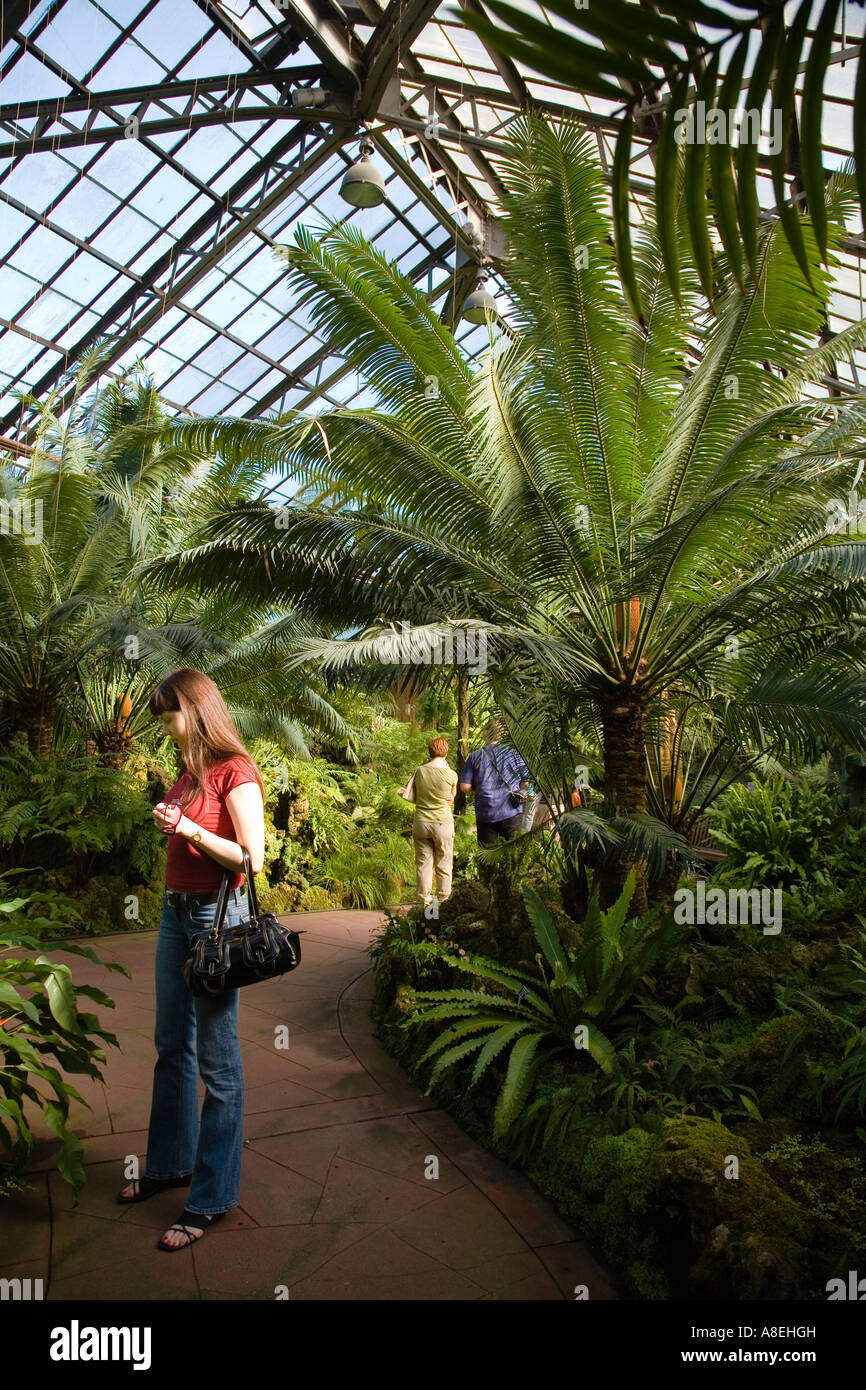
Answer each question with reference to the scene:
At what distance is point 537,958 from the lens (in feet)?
16.5

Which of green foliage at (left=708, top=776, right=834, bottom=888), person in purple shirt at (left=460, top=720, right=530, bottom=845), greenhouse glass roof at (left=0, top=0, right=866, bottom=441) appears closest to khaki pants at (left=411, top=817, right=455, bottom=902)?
person in purple shirt at (left=460, top=720, right=530, bottom=845)

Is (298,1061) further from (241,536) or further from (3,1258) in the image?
(241,536)

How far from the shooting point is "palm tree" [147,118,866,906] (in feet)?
17.1

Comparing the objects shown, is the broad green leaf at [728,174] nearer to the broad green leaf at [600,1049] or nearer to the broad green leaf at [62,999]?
the broad green leaf at [62,999]

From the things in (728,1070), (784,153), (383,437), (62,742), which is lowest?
(728,1070)

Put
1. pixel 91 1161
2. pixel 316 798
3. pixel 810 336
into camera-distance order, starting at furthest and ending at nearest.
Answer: pixel 316 798 < pixel 810 336 < pixel 91 1161

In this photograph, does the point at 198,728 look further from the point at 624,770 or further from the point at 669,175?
the point at 624,770

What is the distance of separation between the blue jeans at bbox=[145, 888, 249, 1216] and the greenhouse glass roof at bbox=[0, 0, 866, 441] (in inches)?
323

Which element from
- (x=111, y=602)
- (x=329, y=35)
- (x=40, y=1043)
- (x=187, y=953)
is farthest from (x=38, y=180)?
(x=187, y=953)

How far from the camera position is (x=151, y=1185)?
336 centimetres

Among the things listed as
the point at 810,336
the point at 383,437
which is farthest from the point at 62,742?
the point at 810,336

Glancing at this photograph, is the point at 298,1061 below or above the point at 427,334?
below

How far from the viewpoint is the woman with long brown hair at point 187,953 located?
306cm

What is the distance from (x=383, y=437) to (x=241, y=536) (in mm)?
1132
